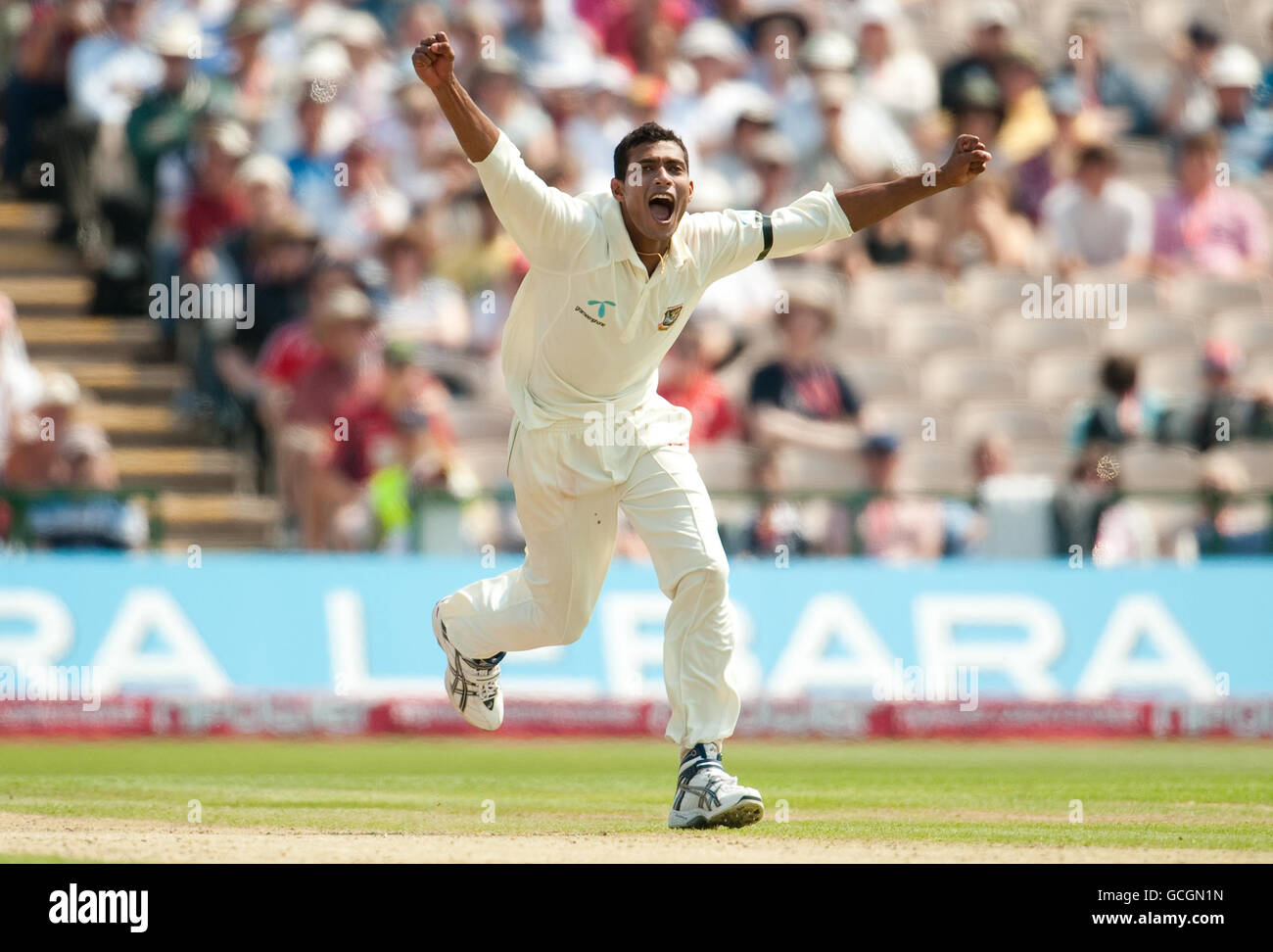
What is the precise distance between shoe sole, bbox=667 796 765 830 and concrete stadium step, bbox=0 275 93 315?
1023 cm

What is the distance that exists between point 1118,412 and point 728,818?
318 inches

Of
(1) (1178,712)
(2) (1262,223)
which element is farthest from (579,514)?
(2) (1262,223)

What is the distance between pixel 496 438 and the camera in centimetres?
1416

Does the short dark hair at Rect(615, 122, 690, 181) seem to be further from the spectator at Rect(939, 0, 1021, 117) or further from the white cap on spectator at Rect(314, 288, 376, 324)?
the spectator at Rect(939, 0, 1021, 117)

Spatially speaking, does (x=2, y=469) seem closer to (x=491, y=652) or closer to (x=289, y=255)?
(x=289, y=255)

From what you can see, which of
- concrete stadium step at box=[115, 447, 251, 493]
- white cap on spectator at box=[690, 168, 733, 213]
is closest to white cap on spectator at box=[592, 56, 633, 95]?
white cap on spectator at box=[690, 168, 733, 213]

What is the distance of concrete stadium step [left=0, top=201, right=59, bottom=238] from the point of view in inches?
663

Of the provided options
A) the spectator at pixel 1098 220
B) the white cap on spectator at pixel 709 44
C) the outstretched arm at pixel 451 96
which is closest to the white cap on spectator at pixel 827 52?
the white cap on spectator at pixel 709 44

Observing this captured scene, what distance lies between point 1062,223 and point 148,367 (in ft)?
23.5

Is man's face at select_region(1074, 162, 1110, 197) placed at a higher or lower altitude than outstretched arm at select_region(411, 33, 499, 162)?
higher

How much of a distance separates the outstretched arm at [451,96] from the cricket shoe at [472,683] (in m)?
2.22

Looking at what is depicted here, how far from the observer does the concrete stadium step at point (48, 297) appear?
16281 millimetres

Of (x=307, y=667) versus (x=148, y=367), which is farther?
(x=148, y=367)

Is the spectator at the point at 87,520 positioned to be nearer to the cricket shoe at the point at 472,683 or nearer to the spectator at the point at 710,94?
the cricket shoe at the point at 472,683
